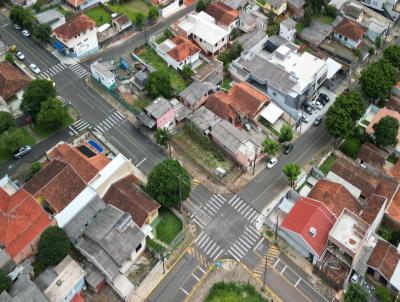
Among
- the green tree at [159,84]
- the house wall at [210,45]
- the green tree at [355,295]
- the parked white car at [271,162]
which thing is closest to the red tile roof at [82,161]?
the green tree at [159,84]

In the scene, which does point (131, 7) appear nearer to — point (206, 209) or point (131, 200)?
point (131, 200)

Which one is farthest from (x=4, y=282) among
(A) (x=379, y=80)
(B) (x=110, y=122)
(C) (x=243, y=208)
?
(A) (x=379, y=80)

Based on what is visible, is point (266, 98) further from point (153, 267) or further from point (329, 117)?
point (153, 267)

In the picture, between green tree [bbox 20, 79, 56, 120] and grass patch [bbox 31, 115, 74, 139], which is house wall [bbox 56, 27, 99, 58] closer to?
green tree [bbox 20, 79, 56, 120]

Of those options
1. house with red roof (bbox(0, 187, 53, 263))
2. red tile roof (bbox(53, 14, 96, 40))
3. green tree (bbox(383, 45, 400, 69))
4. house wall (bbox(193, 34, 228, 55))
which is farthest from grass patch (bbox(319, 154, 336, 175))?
red tile roof (bbox(53, 14, 96, 40))

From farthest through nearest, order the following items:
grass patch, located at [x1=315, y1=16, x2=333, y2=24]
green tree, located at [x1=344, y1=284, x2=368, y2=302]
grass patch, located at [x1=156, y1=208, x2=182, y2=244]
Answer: grass patch, located at [x1=315, y1=16, x2=333, y2=24] → grass patch, located at [x1=156, y1=208, x2=182, y2=244] → green tree, located at [x1=344, y1=284, x2=368, y2=302]

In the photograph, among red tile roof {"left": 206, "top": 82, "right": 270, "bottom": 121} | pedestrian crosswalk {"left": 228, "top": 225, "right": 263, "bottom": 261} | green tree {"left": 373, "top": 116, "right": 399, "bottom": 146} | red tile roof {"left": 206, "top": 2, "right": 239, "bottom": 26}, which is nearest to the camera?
pedestrian crosswalk {"left": 228, "top": 225, "right": 263, "bottom": 261}
